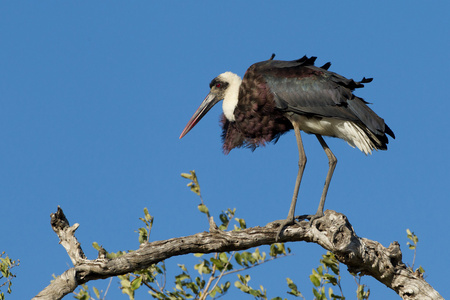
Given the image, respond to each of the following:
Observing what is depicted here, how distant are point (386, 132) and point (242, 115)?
1714mm

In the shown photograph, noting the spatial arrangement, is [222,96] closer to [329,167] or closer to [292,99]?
[292,99]

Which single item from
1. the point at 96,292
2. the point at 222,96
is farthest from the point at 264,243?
the point at 222,96

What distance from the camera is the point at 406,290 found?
612cm

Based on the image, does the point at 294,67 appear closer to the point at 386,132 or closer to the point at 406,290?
the point at 386,132

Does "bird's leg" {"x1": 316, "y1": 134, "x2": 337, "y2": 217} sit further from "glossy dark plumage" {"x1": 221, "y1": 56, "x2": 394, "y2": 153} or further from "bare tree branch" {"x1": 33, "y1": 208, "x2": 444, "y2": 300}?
"bare tree branch" {"x1": 33, "y1": 208, "x2": 444, "y2": 300}

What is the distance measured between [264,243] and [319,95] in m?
2.12

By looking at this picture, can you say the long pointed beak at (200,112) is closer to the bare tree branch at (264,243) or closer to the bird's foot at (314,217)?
the bird's foot at (314,217)

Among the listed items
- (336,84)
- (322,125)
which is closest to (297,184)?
(322,125)

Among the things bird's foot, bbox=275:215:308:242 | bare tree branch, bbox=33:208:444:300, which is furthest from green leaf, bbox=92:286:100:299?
bird's foot, bbox=275:215:308:242

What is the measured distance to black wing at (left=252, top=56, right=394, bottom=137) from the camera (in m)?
7.41

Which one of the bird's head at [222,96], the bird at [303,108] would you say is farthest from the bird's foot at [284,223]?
the bird's head at [222,96]

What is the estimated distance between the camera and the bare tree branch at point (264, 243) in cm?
556

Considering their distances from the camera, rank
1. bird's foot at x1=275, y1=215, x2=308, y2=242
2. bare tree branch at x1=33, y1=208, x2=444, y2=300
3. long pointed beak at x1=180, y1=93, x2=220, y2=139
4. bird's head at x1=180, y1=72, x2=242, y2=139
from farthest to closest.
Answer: long pointed beak at x1=180, y1=93, x2=220, y2=139 < bird's head at x1=180, y1=72, x2=242, y2=139 < bird's foot at x1=275, y1=215, x2=308, y2=242 < bare tree branch at x1=33, y1=208, x2=444, y2=300

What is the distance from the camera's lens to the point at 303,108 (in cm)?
746
